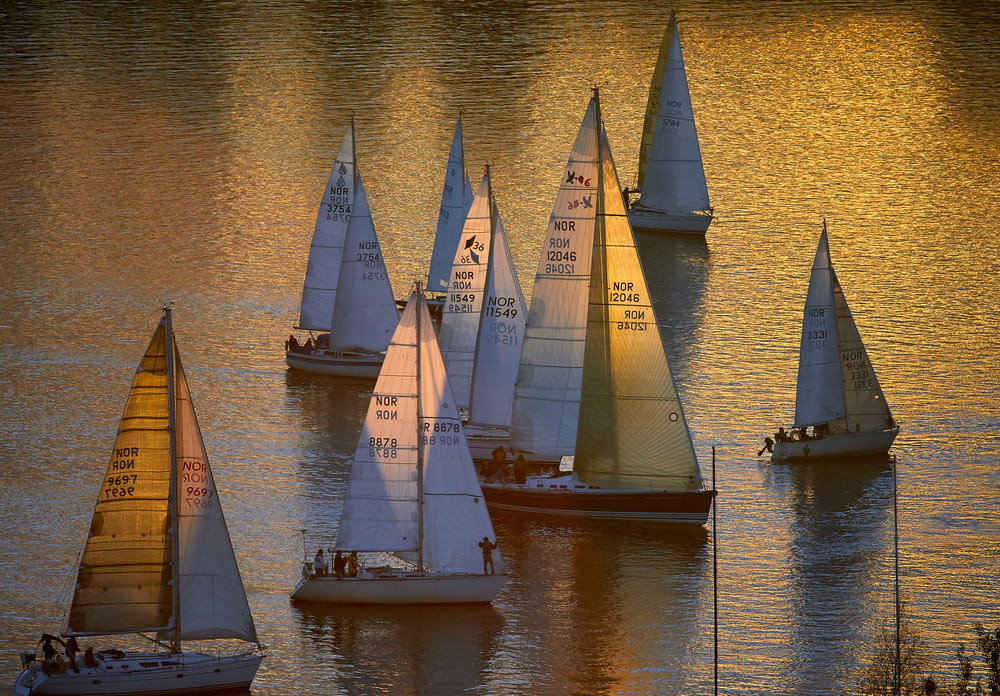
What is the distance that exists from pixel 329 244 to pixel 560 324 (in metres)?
17.8

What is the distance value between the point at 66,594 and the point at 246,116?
69.1 m

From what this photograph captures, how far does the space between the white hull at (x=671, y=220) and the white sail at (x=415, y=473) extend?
46815 millimetres

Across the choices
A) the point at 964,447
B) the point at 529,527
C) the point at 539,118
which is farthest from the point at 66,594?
the point at 539,118

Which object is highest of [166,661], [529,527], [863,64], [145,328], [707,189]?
[863,64]

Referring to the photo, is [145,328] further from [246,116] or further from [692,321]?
[246,116]

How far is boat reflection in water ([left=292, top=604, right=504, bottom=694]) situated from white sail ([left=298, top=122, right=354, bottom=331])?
25.7m

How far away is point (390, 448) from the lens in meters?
58.4

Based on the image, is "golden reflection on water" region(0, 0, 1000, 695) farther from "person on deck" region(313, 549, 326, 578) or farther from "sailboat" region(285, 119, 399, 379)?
→ "sailboat" region(285, 119, 399, 379)

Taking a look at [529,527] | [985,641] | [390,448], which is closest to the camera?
[985,641]

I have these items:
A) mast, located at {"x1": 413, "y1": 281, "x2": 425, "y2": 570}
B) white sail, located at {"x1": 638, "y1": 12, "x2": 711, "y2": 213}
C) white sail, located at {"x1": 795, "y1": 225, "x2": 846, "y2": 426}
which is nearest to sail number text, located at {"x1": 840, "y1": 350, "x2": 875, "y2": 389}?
white sail, located at {"x1": 795, "y1": 225, "x2": 846, "y2": 426}

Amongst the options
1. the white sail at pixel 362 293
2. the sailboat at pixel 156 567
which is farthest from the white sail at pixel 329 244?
the sailboat at pixel 156 567

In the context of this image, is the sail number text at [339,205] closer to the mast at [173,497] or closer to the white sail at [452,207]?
the white sail at [452,207]

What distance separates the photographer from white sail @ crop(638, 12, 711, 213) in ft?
335

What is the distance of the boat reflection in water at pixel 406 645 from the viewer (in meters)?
53.9
